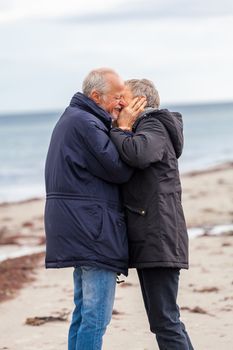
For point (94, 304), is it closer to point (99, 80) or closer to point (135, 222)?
point (135, 222)

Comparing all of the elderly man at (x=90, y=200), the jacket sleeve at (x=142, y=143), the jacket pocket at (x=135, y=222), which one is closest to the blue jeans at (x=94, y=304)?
the elderly man at (x=90, y=200)

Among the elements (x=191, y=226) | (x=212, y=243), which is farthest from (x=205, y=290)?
(x=191, y=226)

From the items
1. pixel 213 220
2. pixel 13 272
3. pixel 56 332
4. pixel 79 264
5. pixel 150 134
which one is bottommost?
pixel 213 220

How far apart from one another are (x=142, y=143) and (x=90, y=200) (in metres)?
0.46

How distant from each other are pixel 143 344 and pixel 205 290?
2.50m

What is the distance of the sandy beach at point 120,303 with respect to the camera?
7594 mm

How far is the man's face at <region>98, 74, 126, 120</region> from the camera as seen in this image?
568 centimetres

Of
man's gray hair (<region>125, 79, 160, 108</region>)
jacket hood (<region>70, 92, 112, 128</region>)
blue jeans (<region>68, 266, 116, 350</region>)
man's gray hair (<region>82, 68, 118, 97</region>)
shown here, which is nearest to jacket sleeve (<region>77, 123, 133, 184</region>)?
jacket hood (<region>70, 92, 112, 128</region>)

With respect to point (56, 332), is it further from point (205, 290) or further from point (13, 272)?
point (13, 272)

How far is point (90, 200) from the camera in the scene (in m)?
5.57

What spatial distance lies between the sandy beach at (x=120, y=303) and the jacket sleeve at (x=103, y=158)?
2.12 metres

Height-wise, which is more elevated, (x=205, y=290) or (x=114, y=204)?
(x=114, y=204)

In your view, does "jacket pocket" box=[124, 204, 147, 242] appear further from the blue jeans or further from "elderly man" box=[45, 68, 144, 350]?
the blue jeans

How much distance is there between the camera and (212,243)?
13609 mm
